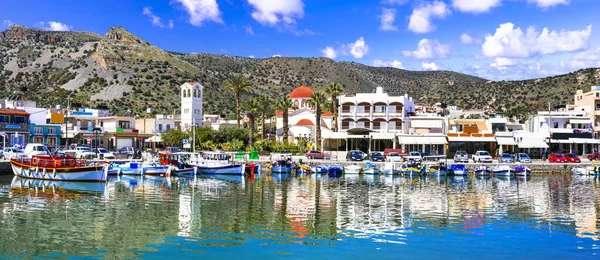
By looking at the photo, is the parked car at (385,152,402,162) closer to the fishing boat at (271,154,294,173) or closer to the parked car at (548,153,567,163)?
the fishing boat at (271,154,294,173)

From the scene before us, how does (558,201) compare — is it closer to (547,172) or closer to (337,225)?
(337,225)

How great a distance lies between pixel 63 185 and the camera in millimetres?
48531

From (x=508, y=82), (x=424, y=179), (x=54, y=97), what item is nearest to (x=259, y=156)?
(x=424, y=179)

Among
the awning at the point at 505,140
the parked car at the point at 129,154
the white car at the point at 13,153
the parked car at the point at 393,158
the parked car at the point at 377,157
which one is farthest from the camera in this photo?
the awning at the point at 505,140

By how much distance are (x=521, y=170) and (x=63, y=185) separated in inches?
1972

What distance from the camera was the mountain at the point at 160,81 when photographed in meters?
137

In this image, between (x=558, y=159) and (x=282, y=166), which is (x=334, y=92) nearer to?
(x=282, y=166)

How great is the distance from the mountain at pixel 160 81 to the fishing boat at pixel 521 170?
73966 millimetres

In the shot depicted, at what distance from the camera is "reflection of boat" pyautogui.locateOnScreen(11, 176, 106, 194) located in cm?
4466

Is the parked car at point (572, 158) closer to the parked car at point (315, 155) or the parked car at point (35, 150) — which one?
the parked car at point (315, 155)

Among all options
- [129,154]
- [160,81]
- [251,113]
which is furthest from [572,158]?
[160,81]

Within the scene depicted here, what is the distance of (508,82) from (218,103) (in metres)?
87.5

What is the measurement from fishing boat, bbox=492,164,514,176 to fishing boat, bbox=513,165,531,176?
1.61 feet

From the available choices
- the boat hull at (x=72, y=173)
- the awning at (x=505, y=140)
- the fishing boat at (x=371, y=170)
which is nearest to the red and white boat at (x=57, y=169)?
the boat hull at (x=72, y=173)
